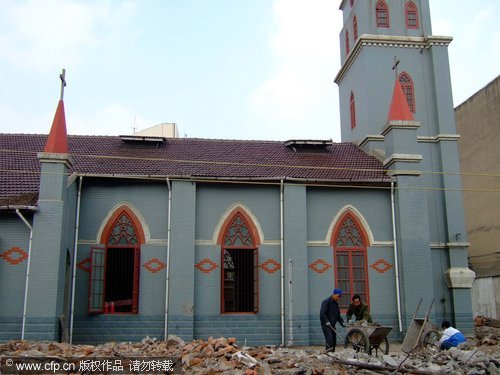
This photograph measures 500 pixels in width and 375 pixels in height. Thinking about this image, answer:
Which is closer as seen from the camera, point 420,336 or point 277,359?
point 277,359

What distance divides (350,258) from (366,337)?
5.50 m

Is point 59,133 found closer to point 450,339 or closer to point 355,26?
point 450,339

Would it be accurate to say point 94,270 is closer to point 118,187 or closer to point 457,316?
point 118,187

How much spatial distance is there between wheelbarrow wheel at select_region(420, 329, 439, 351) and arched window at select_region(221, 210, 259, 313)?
5.17m

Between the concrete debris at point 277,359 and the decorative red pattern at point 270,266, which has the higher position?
the decorative red pattern at point 270,266

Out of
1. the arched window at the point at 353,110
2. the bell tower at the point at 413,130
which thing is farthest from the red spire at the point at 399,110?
the arched window at the point at 353,110

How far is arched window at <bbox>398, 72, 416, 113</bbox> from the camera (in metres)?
21.8

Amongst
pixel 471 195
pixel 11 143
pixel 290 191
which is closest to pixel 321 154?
pixel 290 191

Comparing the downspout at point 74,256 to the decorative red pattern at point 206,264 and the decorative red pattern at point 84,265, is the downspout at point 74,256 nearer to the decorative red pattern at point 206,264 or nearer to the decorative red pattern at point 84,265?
the decorative red pattern at point 84,265

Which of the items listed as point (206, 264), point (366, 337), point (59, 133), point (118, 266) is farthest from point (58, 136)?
point (366, 337)

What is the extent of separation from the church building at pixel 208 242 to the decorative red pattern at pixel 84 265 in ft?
0.12

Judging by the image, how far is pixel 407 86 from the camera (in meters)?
22.0

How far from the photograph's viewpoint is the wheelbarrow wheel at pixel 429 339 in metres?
13.2

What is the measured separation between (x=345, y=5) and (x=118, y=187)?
15.1 m
